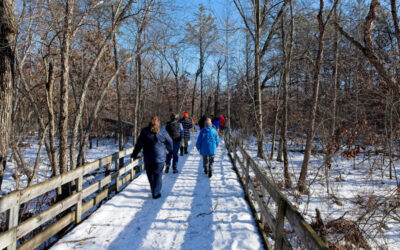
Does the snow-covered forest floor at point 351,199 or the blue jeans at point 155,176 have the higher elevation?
the blue jeans at point 155,176

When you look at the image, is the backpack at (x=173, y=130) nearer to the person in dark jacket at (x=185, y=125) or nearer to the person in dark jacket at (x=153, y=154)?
the person in dark jacket at (x=185, y=125)

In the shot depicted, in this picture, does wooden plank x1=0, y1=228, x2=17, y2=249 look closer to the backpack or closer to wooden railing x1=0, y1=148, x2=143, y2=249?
wooden railing x1=0, y1=148, x2=143, y2=249

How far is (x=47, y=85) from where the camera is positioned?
21.6ft

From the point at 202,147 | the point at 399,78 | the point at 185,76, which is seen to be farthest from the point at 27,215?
the point at 185,76

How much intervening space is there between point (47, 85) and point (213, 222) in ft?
19.4

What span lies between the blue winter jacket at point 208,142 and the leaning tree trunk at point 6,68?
15.3 feet

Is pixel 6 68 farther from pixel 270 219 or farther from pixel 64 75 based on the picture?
pixel 270 219

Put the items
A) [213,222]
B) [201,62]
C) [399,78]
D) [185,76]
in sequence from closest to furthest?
[213,222] < [399,78] < [201,62] < [185,76]

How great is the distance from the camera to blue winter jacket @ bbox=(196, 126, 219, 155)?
6801 millimetres

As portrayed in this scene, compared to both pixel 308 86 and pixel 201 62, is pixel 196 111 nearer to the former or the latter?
pixel 201 62

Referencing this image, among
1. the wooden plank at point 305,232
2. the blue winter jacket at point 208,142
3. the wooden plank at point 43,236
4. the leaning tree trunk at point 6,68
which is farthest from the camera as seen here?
the blue winter jacket at point 208,142

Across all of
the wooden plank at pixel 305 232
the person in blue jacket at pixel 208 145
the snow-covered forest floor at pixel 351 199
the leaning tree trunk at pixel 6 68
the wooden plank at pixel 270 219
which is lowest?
the snow-covered forest floor at pixel 351 199

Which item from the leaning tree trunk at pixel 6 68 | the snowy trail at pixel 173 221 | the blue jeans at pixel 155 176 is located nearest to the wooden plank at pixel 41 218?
the snowy trail at pixel 173 221

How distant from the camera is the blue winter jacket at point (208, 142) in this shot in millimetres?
6801
